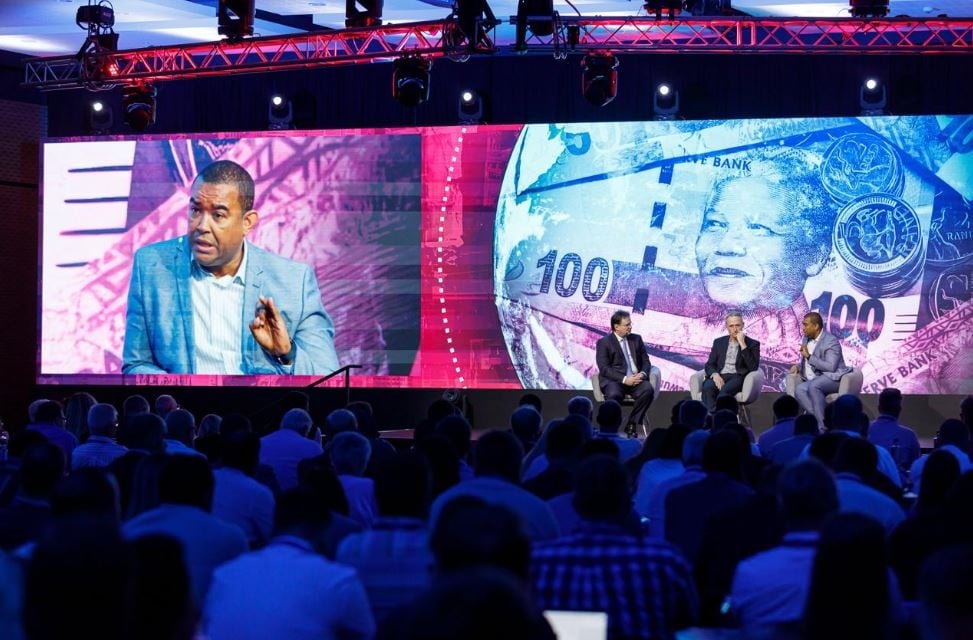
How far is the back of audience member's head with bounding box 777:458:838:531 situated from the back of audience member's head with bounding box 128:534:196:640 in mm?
1664

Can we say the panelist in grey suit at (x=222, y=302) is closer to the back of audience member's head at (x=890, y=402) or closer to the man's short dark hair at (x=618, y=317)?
the man's short dark hair at (x=618, y=317)

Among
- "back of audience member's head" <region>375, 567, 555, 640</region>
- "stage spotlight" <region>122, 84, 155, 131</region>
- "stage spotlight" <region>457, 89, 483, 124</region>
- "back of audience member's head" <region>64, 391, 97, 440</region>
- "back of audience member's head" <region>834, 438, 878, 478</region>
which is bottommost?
"back of audience member's head" <region>64, 391, 97, 440</region>

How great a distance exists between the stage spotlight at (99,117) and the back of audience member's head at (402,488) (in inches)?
452

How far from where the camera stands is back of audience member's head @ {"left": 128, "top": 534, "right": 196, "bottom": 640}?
6.29 ft

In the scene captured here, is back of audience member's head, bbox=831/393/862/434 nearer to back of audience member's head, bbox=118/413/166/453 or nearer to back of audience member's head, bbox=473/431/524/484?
back of audience member's head, bbox=473/431/524/484

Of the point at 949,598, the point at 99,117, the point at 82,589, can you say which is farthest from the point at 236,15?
the point at 949,598

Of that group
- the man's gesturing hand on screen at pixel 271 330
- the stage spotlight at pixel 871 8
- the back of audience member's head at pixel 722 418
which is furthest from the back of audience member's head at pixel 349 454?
the man's gesturing hand on screen at pixel 271 330

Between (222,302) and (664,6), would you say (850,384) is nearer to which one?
(664,6)

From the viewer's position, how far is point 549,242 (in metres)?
12.6

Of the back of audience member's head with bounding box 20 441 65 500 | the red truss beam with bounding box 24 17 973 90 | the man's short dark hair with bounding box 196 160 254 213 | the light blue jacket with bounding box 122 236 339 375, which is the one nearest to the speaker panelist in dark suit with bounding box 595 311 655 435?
the red truss beam with bounding box 24 17 973 90

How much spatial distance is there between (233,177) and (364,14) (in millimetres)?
3324

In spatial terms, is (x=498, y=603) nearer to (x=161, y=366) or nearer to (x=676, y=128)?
(x=676, y=128)

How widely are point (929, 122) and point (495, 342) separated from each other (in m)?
4.48

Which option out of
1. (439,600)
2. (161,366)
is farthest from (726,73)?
(439,600)
